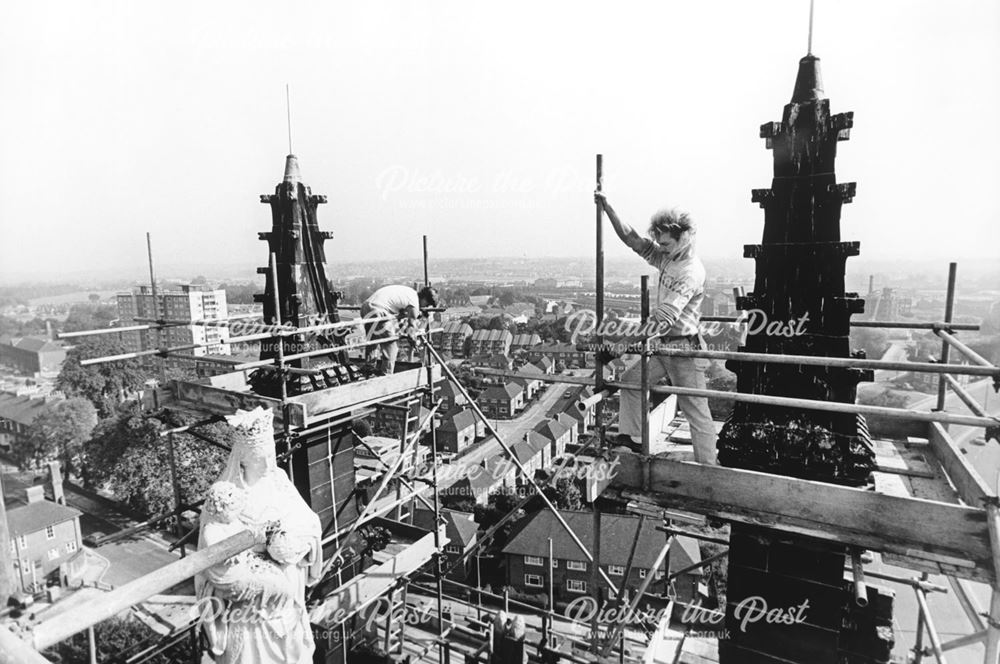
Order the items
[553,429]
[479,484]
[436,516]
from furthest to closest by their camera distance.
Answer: [553,429] < [479,484] < [436,516]

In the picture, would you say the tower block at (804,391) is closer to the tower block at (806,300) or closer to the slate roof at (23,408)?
the tower block at (806,300)

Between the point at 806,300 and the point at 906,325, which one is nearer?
the point at 806,300

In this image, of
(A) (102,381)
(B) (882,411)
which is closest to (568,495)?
(B) (882,411)

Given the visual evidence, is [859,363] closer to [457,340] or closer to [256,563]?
[256,563]

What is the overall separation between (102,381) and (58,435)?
11.4m

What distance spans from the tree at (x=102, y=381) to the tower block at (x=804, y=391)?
69.1 m

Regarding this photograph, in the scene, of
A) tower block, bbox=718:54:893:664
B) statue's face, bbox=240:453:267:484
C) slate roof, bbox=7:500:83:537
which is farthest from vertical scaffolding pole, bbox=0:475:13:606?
slate roof, bbox=7:500:83:537

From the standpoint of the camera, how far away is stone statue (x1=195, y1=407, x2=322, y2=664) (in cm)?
459

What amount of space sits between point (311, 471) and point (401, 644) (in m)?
3.90

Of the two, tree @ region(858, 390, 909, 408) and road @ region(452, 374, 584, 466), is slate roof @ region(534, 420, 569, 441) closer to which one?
road @ region(452, 374, 584, 466)

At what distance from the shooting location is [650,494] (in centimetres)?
546

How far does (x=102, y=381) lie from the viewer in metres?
66.0

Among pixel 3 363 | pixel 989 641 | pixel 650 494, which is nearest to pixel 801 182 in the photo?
pixel 650 494

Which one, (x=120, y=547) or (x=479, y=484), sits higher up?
(x=479, y=484)
